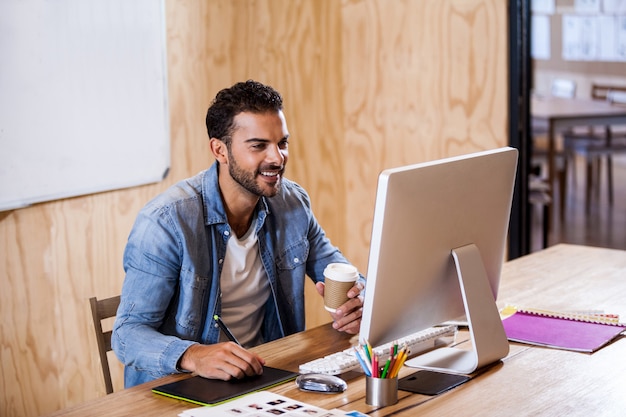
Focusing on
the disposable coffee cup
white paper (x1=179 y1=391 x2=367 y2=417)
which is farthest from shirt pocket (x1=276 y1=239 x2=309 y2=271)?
white paper (x1=179 y1=391 x2=367 y2=417)

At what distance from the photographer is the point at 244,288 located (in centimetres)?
231

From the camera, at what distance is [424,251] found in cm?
177

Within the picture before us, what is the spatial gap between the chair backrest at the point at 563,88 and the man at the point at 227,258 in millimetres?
1649

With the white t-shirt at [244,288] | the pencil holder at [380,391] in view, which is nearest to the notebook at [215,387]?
the pencil holder at [380,391]

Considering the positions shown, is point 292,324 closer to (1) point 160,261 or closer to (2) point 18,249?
(1) point 160,261

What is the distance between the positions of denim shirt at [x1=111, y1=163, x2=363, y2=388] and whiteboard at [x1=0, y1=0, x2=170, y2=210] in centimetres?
103

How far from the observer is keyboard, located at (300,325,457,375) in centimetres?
184

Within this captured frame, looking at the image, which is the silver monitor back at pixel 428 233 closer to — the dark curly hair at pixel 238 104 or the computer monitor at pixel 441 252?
the computer monitor at pixel 441 252

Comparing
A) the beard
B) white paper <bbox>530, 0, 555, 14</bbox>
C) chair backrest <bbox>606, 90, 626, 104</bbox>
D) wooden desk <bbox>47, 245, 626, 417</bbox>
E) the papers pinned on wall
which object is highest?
white paper <bbox>530, 0, 555, 14</bbox>

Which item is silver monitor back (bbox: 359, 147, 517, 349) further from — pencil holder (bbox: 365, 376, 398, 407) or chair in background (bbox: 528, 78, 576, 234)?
chair in background (bbox: 528, 78, 576, 234)

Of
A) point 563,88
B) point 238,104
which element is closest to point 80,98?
point 238,104

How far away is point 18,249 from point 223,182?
3.78 ft

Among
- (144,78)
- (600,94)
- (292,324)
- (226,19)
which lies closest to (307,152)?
(226,19)

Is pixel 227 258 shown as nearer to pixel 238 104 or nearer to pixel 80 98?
pixel 238 104
